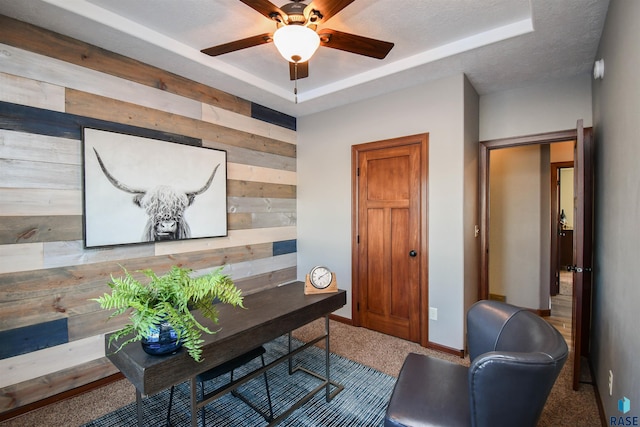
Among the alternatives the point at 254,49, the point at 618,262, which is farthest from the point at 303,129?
the point at 618,262

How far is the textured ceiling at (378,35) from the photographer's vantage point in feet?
6.55

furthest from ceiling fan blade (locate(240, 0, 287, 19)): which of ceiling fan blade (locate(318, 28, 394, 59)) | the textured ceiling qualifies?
the textured ceiling

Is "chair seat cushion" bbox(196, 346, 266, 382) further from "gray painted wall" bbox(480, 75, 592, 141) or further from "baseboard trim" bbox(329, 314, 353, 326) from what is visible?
"gray painted wall" bbox(480, 75, 592, 141)

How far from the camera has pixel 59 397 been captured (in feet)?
7.11

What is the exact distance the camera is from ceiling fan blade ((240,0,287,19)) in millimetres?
1587

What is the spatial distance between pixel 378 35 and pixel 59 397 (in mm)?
3573

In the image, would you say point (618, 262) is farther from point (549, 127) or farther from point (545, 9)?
point (549, 127)

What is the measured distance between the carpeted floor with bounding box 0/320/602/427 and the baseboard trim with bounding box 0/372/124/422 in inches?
1.1

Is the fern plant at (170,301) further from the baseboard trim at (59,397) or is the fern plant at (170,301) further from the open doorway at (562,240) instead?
the open doorway at (562,240)

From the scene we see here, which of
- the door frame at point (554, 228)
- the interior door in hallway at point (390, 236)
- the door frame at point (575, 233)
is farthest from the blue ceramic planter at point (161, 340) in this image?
the door frame at point (554, 228)

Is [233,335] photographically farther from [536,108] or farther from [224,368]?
[536,108]

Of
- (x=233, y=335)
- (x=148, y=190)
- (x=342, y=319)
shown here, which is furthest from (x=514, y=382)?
(x=148, y=190)

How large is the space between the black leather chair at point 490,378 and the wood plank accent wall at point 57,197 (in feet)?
7.48

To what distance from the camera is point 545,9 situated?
1899mm
